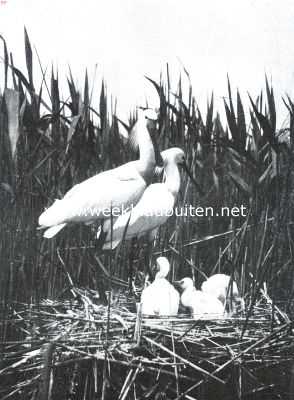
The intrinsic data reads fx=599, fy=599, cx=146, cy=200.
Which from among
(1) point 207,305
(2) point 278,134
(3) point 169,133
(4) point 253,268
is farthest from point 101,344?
(2) point 278,134

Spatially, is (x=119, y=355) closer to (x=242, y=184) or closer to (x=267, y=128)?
(x=242, y=184)

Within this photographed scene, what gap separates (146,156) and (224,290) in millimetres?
509

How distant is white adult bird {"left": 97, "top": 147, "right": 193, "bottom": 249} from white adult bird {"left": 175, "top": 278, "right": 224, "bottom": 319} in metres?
0.20

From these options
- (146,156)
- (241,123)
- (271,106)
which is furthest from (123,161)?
(271,106)

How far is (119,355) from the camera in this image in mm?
1938

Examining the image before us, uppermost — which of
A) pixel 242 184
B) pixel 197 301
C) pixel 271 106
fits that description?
pixel 271 106

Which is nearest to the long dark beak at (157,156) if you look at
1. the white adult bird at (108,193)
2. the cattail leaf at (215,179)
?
the white adult bird at (108,193)

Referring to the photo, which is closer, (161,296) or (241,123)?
(161,296)

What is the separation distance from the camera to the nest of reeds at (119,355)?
6.33 feet

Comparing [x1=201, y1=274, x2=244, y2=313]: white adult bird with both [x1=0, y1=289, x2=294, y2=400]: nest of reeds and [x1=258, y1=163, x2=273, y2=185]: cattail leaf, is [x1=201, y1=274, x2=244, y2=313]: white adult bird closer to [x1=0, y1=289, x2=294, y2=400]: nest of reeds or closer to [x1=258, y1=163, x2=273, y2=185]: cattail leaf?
[x1=0, y1=289, x2=294, y2=400]: nest of reeds

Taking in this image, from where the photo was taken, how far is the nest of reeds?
193cm

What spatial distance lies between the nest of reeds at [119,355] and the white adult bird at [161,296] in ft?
0.11

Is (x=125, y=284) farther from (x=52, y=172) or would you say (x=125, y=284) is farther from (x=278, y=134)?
(x=278, y=134)

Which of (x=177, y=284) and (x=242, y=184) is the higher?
(x=242, y=184)
